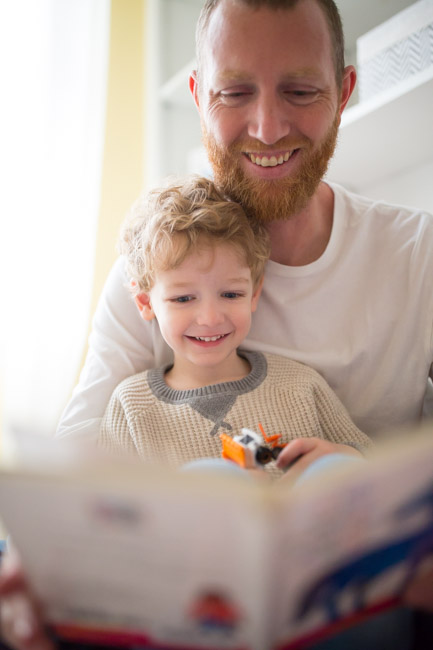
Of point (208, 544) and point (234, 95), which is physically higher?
point (234, 95)

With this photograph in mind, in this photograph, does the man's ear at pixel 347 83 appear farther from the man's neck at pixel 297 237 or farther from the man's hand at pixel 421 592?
the man's hand at pixel 421 592

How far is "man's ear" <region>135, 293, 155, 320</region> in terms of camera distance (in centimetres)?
115

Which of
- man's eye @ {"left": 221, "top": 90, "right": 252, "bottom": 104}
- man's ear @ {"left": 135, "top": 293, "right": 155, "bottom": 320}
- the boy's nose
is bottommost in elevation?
man's ear @ {"left": 135, "top": 293, "right": 155, "bottom": 320}

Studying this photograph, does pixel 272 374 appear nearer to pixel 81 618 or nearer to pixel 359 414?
pixel 359 414

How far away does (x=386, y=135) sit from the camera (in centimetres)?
152

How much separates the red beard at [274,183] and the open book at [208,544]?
0.75m

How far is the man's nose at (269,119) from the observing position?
112 cm

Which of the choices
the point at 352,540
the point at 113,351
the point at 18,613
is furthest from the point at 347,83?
the point at 18,613

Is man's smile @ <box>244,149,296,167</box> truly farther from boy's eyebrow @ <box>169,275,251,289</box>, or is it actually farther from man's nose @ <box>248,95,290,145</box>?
boy's eyebrow @ <box>169,275,251,289</box>

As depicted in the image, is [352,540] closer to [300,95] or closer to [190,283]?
[190,283]

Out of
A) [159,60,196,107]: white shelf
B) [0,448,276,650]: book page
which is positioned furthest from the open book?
[159,60,196,107]: white shelf

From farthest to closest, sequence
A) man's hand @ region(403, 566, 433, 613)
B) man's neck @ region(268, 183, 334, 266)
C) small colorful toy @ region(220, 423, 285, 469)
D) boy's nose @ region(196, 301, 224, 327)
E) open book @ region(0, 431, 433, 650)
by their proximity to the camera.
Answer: man's neck @ region(268, 183, 334, 266) → boy's nose @ region(196, 301, 224, 327) → small colorful toy @ region(220, 423, 285, 469) → man's hand @ region(403, 566, 433, 613) → open book @ region(0, 431, 433, 650)

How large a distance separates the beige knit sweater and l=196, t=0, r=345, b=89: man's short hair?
0.67m

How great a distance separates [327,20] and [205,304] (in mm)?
644
